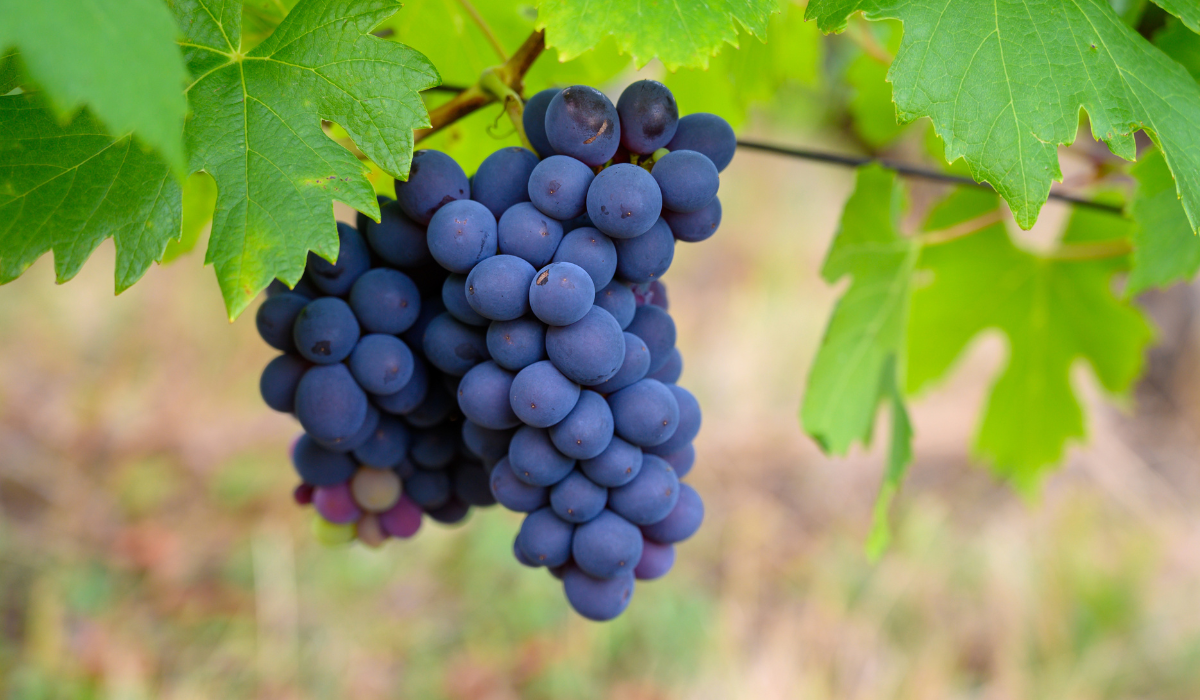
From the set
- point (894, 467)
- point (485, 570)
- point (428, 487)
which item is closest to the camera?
point (428, 487)

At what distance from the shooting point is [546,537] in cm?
59

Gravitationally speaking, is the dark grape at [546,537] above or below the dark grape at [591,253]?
below

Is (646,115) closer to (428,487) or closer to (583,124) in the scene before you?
(583,124)

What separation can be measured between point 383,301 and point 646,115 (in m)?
0.25

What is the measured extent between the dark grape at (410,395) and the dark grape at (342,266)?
82 mm

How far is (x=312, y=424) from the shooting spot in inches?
23.5

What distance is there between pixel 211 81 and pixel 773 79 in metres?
0.76

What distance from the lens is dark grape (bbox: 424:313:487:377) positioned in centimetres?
58

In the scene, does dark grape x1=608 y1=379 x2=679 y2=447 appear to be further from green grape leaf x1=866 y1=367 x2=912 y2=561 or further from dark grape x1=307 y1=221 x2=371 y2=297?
green grape leaf x1=866 y1=367 x2=912 y2=561

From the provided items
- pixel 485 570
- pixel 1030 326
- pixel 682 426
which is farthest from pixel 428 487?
pixel 485 570

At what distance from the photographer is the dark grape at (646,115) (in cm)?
53

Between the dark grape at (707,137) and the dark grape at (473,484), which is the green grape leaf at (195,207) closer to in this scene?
the dark grape at (473,484)

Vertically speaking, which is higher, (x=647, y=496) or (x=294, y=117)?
(x=294, y=117)

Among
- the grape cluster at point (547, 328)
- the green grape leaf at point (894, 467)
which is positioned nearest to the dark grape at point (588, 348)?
the grape cluster at point (547, 328)
